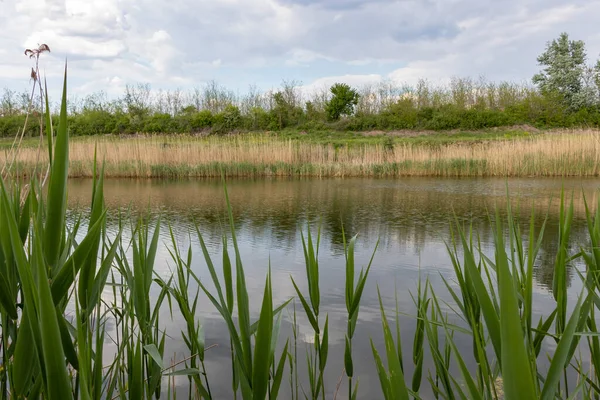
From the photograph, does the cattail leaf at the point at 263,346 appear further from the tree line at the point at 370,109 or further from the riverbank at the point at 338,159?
the tree line at the point at 370,109

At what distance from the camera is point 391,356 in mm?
621

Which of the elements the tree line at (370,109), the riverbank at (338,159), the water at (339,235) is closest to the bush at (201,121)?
the tree line at (370,109)

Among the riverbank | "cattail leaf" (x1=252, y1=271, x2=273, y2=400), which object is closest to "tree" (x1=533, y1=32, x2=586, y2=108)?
the riverbank

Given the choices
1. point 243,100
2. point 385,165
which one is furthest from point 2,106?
point 385,165

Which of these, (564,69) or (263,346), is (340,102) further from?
(263,346)

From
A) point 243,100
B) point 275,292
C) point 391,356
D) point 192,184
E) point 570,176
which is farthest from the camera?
point 243,100

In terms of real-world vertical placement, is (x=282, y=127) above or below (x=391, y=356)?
above

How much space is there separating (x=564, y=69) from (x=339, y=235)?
24.4 meters

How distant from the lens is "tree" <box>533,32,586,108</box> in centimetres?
2274

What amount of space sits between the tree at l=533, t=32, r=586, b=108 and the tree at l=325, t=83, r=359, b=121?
909cm

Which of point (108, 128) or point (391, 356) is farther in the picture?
point (108, 128)

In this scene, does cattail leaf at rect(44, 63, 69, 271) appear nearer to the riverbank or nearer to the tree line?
the riverbank

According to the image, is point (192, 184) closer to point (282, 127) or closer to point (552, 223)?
point (552, 223)

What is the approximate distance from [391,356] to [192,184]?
27.9 feet
